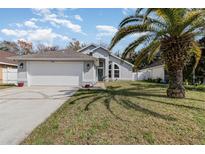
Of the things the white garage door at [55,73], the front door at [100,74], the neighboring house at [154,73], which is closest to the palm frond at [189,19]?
the white garage door at [55,73]

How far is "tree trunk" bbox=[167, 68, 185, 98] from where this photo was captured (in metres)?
11.3

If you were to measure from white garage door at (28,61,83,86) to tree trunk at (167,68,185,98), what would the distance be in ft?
36.8

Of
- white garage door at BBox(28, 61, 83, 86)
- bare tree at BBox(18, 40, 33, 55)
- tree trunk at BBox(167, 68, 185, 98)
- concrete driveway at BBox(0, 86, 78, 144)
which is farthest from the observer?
bare tree at BBox(18, 40, 33, 55)

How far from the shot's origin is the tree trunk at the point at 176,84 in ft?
37.1

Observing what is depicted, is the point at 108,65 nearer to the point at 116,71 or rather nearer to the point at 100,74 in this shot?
the point at 100,74

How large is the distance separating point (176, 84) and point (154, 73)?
79.0 ft

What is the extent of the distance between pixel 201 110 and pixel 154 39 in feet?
Answer: 14.5

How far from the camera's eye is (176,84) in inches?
447

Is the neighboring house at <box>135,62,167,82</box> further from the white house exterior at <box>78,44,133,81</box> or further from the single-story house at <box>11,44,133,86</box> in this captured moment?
the single-story house at <box>11,44,133,86</box>

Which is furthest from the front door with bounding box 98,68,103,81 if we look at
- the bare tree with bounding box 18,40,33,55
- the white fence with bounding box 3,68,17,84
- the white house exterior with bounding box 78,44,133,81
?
the bare tree with bounding box 18,40,33,55

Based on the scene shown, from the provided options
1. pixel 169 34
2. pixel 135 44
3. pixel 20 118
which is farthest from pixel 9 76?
pixel 169 34

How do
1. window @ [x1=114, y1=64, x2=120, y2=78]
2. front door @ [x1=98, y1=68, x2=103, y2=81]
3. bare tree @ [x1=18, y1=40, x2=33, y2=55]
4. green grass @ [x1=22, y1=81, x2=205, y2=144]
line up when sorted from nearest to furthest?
green grass @ [x1=22, y1=81, x2=205, y2=144] → front door @ [x1=98, y1=68, x2=103, y2=81] → window @ [x1=114, y1=64, x2=120, y2=78] → bare tree @ [x1=18, y1=40, x2=33, y2=55]
